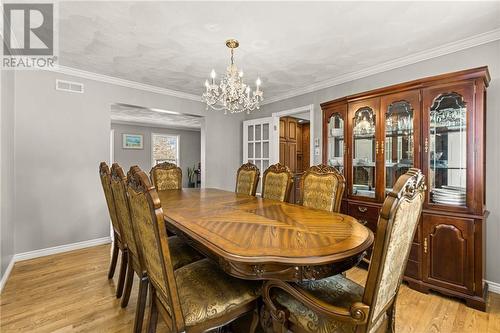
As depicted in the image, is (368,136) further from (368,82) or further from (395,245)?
(395,245)

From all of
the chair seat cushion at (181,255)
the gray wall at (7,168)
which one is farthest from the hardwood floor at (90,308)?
the chair seat cushion at (181,255)

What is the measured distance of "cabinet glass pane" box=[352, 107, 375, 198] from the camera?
9.20 feet

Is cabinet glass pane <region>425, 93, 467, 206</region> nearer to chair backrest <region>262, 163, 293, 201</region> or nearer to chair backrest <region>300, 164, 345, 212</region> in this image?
chair backrest <region>300, 164, 345, 212</region>

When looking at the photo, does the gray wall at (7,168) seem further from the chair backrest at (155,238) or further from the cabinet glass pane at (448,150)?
the cabinet glass pane at (448,150)

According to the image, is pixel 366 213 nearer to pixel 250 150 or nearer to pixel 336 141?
pixel 336 141

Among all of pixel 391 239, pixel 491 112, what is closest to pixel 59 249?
pixel 391 239

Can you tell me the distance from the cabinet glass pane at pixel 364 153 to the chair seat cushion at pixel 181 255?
2.00m

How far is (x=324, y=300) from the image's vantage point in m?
1.16

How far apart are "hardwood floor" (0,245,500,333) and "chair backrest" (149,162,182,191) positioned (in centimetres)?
122

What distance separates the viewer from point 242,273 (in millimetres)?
1077

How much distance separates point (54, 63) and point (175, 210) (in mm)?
2697

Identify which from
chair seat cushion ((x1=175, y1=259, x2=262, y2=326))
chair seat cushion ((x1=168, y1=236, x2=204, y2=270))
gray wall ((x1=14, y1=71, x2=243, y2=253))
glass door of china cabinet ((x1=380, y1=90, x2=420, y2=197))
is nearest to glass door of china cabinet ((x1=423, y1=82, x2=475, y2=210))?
glass door of china cabinet ((x1=380, y1=90, x2=420, y2=197))

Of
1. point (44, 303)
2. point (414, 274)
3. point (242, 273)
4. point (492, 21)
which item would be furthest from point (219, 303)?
point (492, 21)

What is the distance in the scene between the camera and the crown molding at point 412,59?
233cm
